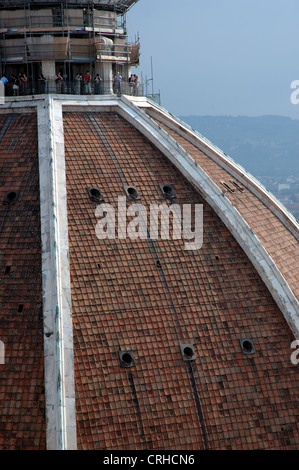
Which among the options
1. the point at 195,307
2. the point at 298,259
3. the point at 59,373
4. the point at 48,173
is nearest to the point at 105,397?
the point at 59,373

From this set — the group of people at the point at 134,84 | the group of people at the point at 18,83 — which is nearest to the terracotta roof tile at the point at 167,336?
the group of people at the point at 18,83

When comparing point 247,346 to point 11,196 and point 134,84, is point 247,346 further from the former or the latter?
point 134,84

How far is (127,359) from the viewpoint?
1168 inches

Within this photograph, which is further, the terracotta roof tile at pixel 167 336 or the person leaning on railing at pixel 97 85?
the person leaning on railing at pixel 97 85

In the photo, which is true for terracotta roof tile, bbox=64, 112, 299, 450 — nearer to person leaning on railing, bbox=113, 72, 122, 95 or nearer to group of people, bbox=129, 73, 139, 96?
person leaning on railing, bbox=113, 72, 122, 95

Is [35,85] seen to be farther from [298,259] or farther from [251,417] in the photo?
[251,417]

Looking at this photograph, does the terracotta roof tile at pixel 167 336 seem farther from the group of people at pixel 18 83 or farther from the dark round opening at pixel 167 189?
the group of people at pixel 18 83

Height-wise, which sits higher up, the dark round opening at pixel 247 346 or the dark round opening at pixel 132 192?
the dark round opening at pixel 132 192

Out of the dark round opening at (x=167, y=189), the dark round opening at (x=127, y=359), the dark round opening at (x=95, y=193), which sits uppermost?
the dark round opening at (x=167, y=189)

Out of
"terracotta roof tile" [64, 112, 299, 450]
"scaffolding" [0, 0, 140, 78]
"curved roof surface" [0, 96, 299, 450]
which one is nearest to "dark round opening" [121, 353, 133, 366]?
"curved roof surface" [0, 96, 299, 450]

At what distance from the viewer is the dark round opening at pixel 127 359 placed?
97.0ft

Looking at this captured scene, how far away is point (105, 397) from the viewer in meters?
→ 28.8

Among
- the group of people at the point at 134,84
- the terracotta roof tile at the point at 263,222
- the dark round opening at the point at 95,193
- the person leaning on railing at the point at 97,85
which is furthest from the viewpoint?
the group of people at the point at 134,84
